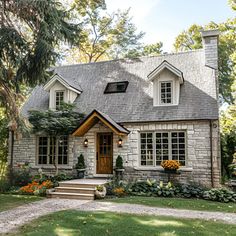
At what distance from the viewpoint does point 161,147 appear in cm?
1177

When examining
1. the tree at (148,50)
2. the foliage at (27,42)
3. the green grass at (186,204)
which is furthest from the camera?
the tree at (148,50)

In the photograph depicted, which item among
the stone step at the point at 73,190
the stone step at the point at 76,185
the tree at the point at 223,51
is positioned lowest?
the stone step at the point at 73,190

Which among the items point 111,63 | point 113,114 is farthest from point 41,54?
point 111,63

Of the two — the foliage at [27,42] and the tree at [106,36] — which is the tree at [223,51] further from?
the foliage at [27,42]

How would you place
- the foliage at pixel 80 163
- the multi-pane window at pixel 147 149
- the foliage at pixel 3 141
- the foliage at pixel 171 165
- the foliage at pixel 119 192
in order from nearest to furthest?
the foliage at pixel 119 192
the foliage at pixel 171 165
the multi-pane window at pixel 147 149
the foliage at pixel 80 163
the foliage at pixel 3 141

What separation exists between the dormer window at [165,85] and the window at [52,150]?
4955mm

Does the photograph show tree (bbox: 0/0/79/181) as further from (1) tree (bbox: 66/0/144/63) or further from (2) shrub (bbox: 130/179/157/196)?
(1) tree (bbox: 66/0/144/63)

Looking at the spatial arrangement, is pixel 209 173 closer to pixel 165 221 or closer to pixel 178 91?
pixel 178 91

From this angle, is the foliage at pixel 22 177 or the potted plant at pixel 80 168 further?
the foliage at pixel 22 177

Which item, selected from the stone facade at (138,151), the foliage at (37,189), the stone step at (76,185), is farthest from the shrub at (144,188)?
the foliage at (37,189)

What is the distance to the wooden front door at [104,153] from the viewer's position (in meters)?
12.5

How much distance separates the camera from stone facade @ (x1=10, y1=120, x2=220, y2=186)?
10889mm

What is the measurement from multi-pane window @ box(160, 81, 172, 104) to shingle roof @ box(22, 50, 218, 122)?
1.55 ft

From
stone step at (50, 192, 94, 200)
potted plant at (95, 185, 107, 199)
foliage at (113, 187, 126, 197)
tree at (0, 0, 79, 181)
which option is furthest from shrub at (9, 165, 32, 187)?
foliage at (113, 187, 126, 197)
